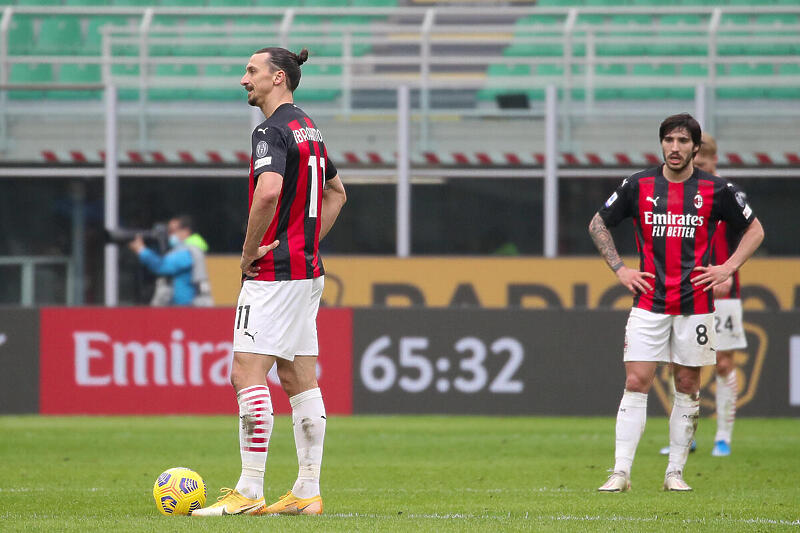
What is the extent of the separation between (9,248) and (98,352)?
225 inches

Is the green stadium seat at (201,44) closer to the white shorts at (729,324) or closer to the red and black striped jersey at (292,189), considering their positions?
the white shorts at (729,324)

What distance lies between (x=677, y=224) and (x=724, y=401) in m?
2.68

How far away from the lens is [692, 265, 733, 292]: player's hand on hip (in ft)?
22.1

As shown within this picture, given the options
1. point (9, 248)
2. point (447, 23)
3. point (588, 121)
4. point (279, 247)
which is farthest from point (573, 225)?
point (279, 247)

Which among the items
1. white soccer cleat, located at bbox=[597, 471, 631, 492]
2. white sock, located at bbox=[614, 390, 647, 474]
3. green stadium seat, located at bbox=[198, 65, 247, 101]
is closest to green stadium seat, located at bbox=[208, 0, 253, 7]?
green stadium seat, located at bbox=[198, 65, 247, 101]

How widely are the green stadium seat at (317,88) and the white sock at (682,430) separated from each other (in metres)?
9.40

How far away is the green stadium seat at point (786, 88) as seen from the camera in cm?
1637

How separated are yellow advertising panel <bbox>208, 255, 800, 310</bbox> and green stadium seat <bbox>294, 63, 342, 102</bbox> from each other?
2.57 meters

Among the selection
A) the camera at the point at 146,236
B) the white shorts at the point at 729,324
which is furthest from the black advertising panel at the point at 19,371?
the white shorts at the point at 729,324

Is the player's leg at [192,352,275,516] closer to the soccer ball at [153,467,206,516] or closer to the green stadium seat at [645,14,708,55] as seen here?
→ the soccer ball at [153,467,206,516]

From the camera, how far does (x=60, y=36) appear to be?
61.8 ft

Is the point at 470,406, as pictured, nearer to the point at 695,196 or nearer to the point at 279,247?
the point at 695,196

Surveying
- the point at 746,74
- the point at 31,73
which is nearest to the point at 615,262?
the point at 746,74

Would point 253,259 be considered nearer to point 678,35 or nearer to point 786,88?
point 786,88
